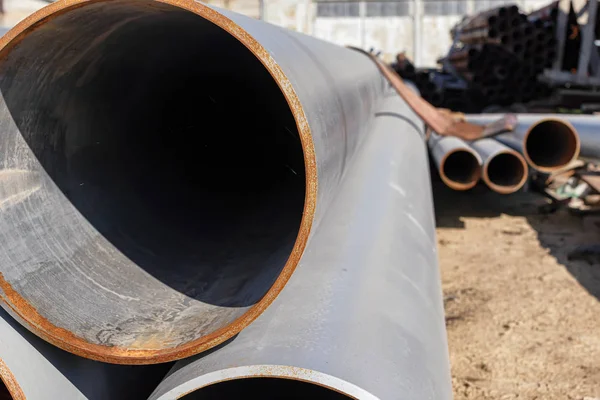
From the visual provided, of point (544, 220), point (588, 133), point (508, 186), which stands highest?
point (588, 133)

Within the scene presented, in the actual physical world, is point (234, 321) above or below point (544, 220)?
above

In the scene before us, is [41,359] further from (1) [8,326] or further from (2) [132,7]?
(2) [132,7]

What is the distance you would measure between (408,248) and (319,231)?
0.89 ft

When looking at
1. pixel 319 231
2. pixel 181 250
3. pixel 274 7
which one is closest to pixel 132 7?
pixel 181 250

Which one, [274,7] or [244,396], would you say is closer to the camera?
[244,396]

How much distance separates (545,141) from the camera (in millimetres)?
4211

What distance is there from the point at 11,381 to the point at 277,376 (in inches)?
20.0

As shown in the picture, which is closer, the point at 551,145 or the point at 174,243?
the point at 174,243

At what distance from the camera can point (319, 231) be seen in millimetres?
1803

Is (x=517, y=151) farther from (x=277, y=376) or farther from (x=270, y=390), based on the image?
(x=277, y=376)

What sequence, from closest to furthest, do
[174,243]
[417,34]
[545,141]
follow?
[174,243] → [545,141] → [417,34]

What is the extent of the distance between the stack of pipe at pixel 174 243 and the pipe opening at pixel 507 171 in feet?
6.88

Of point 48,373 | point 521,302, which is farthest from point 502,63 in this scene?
point 48,373

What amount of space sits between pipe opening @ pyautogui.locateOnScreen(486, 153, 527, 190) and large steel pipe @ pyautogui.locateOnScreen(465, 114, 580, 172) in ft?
0.26
